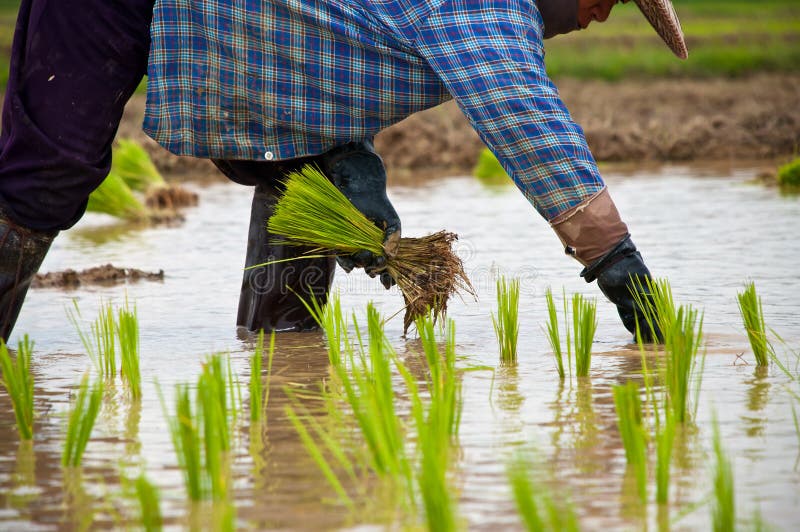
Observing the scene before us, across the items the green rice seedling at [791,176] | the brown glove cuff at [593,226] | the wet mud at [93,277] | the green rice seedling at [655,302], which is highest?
the green rice seedling at [791,176]

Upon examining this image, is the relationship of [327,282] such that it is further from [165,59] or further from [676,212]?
[676,212]

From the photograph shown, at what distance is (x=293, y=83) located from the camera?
3602mm

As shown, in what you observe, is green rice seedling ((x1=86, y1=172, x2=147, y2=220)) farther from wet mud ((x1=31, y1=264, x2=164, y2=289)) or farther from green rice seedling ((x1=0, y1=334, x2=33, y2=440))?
green rice seedling ((x1=0, y1=334, x2=33, y2=440))

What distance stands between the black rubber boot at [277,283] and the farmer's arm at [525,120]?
0.88 m

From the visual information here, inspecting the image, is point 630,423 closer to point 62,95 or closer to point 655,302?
point 655,302

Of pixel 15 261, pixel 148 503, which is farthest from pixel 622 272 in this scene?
pixel 148 503

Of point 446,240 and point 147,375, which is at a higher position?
point 446,240

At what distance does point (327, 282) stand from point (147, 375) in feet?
2.81

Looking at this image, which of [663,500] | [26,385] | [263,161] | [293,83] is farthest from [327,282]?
[663,500]

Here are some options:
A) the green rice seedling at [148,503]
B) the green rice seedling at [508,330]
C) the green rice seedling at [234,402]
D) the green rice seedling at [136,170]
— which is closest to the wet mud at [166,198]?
the green rice seedling at [136,170]

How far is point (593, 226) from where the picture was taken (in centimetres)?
345

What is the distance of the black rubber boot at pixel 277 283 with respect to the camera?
162 inches

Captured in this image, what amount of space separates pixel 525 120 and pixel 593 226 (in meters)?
0.34

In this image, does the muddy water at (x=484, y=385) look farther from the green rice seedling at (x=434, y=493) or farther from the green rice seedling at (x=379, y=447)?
→ the green rice seedling at (x=434, y=493)
